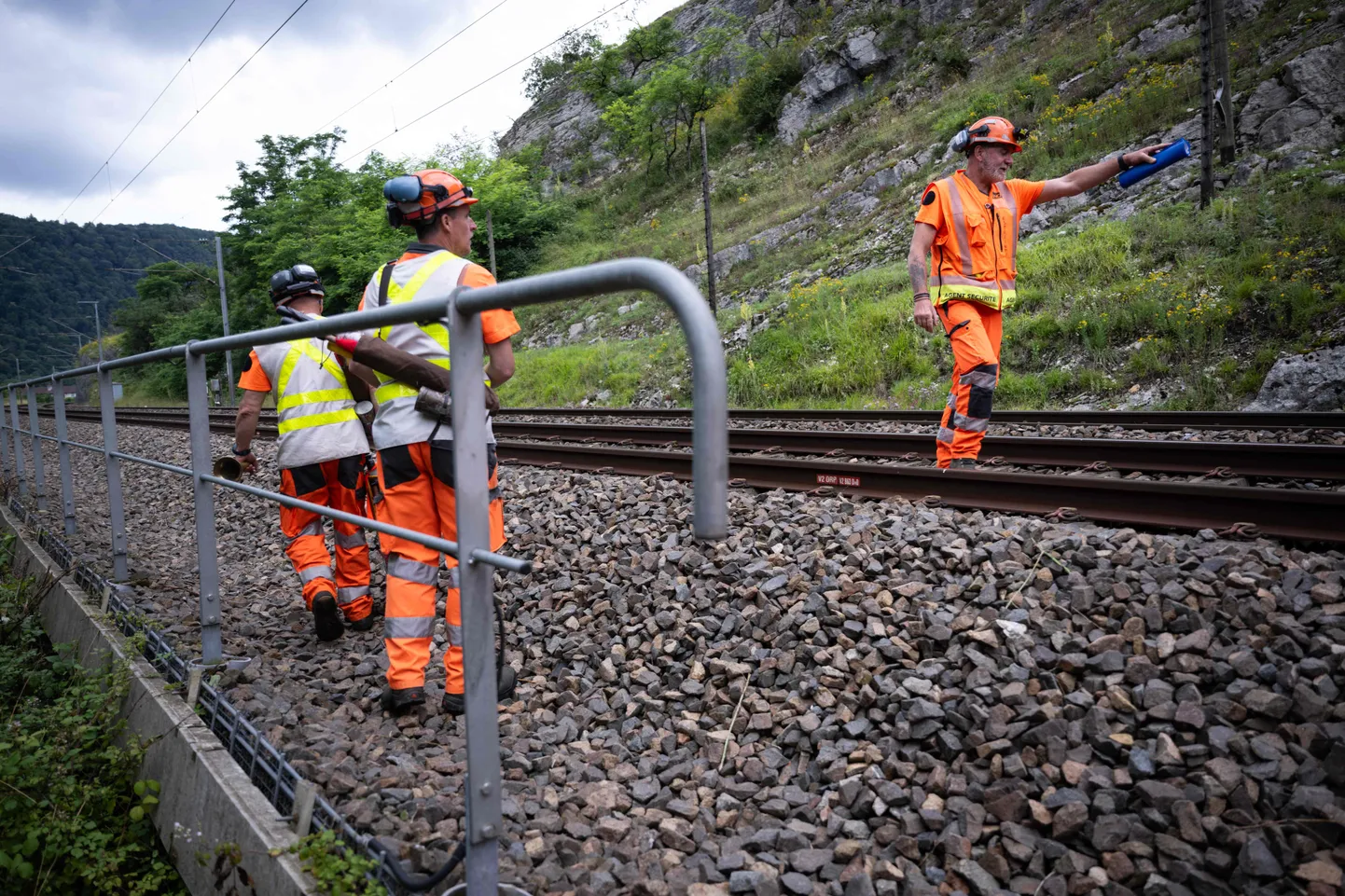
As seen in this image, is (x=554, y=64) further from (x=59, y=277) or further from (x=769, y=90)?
(x=59, y=277)

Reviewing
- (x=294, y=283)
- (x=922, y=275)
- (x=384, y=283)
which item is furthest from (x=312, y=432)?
(x=922, y=275)

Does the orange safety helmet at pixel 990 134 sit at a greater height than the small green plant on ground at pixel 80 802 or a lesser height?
greater

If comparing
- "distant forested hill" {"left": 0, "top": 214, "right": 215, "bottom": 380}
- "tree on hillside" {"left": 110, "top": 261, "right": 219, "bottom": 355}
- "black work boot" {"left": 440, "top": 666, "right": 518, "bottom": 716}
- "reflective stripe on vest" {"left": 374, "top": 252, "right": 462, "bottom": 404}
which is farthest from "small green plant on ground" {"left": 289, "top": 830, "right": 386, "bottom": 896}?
"distant forested hill" {"left": 0, "top": 214, "right": 215, "bottom": 380}

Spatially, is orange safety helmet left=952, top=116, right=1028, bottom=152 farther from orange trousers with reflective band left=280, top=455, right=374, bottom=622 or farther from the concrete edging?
the concrete edging

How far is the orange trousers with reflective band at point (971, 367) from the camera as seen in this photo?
496cm

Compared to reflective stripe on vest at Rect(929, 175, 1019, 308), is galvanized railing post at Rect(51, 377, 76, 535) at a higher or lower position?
lower

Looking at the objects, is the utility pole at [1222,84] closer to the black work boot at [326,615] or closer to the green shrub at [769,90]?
the black work boot at [326,615]

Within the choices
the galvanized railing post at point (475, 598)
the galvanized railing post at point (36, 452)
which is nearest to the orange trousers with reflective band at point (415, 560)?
the galvanized railing post at point (475, 598)

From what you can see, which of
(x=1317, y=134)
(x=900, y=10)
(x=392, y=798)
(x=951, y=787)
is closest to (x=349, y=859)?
(x=392, y=798)

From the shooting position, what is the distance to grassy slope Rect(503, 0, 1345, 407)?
8.66 m

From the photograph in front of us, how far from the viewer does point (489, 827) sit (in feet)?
6.36

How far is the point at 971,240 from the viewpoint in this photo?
5.00 meters

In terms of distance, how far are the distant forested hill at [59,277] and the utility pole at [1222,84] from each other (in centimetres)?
10120

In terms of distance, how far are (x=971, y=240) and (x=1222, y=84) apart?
981 centimetres
